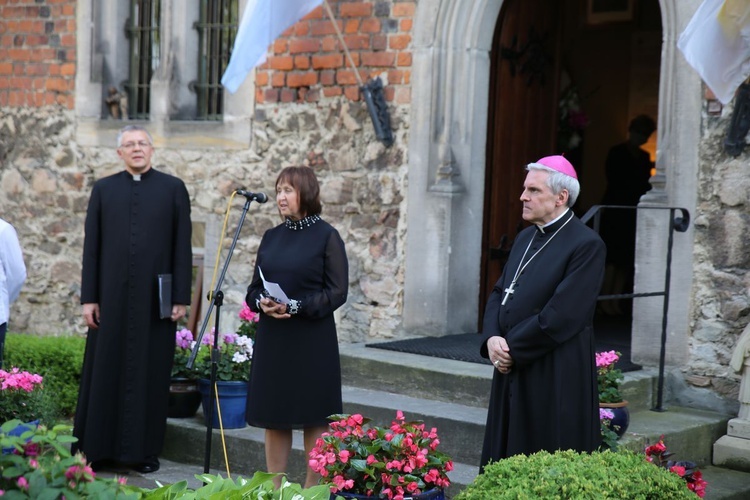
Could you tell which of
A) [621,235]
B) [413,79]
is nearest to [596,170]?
[621,235]

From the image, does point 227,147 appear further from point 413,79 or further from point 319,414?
point 319,414

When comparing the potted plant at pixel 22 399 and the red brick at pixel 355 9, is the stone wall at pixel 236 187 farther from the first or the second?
the potted plant at pixel 22 399

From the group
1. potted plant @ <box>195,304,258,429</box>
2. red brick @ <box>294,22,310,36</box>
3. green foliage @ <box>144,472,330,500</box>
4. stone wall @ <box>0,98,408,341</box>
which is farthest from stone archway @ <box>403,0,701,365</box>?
green foliage @ <box>144,472,330,500</box>

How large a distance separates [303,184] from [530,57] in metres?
3.54

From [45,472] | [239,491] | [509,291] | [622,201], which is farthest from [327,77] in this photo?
[45,472]

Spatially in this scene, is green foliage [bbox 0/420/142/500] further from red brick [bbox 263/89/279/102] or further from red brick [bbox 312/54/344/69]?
red brick [bbox 263/89/279/102]

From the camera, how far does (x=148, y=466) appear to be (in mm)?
6496

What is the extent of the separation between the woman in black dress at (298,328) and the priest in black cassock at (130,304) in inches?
43.6

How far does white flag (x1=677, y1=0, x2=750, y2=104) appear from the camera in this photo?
6375 mm

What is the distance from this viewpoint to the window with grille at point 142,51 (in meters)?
10.0

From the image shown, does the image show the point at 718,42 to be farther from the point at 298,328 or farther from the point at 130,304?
the point at 130,304

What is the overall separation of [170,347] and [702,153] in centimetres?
329

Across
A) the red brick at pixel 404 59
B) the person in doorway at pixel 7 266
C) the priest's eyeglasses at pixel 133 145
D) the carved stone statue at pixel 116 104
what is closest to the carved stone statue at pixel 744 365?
the red brick at pixel 404 59

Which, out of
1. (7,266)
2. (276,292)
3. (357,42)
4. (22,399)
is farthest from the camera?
(357,42)
